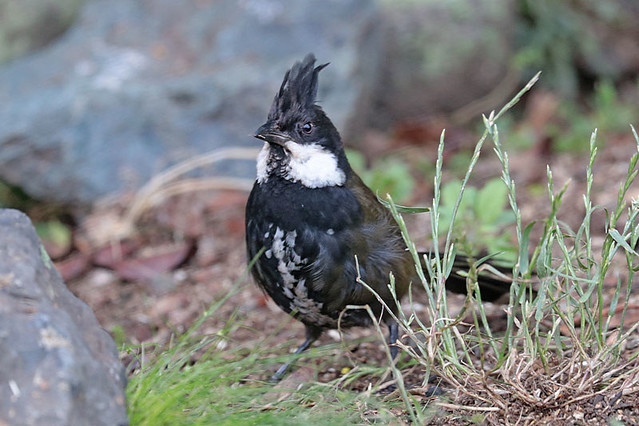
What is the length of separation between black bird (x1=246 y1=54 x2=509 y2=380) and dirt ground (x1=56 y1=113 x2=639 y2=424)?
1.14 ft

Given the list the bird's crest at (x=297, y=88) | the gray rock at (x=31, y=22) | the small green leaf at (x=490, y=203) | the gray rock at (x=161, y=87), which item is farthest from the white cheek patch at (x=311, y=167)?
the gray rock at (x=31, y=22)

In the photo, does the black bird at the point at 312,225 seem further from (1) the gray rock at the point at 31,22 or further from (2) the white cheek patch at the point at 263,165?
(1) the gray rock at the point at 31,22

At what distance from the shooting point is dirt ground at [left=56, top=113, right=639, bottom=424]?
3.90 meters

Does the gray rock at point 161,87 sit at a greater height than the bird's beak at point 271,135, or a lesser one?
lesser

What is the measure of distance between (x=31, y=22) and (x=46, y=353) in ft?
18.2

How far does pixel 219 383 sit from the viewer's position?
2.58 m

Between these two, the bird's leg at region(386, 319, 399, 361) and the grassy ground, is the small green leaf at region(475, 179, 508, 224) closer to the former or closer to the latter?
the bird's leg at region(386, 319, 399, 361)

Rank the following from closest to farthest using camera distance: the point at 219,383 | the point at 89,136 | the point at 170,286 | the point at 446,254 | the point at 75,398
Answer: the point at 75,398
the point at 446,254
the point at 219,383
the point at 170,286
the point at 89,136

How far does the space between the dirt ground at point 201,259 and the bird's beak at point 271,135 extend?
2.51 feet

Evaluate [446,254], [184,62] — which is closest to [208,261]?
[184,62]

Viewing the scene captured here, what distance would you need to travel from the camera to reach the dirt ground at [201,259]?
390cm

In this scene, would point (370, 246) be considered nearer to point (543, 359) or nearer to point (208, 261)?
point (543, 359)

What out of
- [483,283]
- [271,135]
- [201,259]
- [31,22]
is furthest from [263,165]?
[31,22]

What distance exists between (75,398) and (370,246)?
57.9 inches
